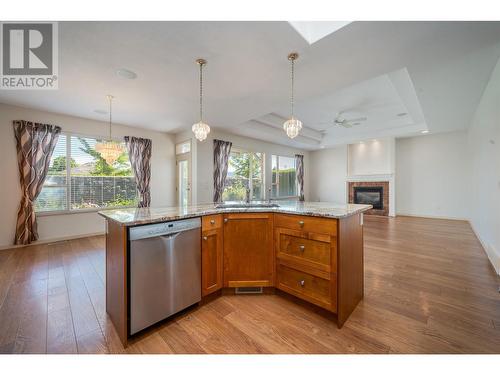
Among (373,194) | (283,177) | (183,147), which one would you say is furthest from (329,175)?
(183,147)

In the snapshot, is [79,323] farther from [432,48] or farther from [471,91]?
[471,91]

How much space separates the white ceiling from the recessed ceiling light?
0.23 feet

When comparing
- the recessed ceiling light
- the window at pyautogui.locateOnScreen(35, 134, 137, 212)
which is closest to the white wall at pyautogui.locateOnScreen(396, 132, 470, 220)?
the recessed ceiling light

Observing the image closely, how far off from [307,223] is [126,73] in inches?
109

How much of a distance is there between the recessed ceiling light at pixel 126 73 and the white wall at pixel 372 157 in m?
7.32

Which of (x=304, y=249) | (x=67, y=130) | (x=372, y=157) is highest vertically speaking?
(x=67, y=130)

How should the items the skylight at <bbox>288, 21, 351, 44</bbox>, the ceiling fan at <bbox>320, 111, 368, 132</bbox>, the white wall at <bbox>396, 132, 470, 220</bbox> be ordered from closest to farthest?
the skylight at <bbox>288, 21, 351, 44</bbox>
the ceiling fan at <bbox>320, 111, 368, 132</bbox>
the white wall at <bbox>396, 132, 470, 220</bbox>

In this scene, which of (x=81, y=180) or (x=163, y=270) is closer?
(x=163, y=270)

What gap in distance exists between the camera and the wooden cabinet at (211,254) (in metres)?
1.85

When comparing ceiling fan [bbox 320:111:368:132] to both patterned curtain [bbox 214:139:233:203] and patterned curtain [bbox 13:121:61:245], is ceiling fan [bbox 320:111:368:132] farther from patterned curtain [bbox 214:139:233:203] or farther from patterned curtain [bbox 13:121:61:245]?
patterned curtain [bbox 13:121:61:245]

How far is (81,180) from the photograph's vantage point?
4293 mm

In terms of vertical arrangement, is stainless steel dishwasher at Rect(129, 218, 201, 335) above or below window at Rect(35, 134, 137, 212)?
below

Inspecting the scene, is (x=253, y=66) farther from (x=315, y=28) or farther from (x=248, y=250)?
(x=248, y=250)

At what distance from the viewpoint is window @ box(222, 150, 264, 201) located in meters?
5.91
